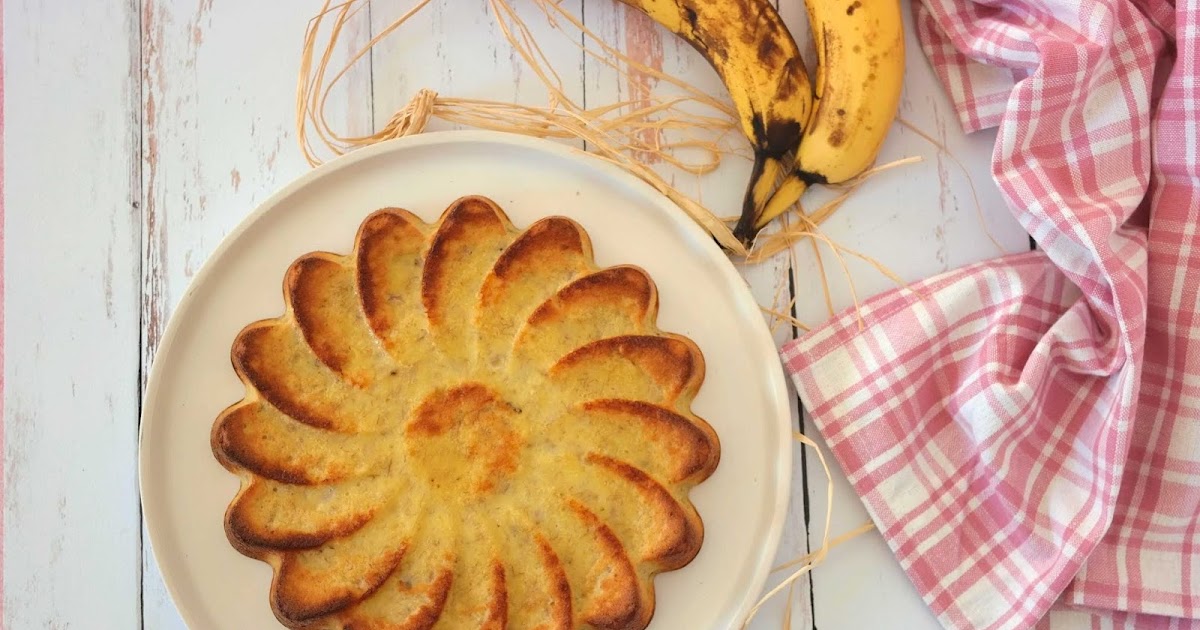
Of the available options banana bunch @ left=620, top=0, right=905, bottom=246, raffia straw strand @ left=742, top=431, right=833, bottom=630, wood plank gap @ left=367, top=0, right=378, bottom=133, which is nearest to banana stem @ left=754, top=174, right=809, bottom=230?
banana bunch @ left=620, top=0, right=905, bottom=246

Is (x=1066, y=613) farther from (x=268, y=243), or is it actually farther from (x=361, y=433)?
(x=268, y=243)

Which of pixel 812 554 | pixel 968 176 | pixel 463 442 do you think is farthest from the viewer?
pixel 968 176

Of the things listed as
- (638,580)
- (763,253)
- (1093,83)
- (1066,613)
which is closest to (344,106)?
(763,253)

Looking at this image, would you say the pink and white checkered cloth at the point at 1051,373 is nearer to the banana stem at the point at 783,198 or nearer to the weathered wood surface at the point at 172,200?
the weathered wood surface at the point at 172,200

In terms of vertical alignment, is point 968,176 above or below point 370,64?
below

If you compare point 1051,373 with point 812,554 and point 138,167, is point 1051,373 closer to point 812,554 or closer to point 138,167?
point 812,554

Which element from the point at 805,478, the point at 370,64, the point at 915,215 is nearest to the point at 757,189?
the point at 915,215
